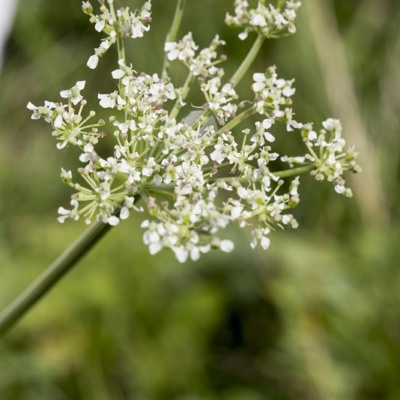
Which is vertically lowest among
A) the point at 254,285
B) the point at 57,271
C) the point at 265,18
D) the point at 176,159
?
the point at 57,271

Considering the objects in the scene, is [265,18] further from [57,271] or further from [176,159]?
[57,271]

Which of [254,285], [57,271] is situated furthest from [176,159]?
[254,285]

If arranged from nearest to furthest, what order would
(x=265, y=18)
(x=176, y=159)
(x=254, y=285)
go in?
(x=176, y=159)
(x=265, y=18)
(x=254, y=285)

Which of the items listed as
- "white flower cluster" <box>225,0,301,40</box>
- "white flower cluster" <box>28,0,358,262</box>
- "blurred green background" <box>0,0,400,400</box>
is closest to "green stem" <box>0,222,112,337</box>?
"white flower cluster" <box>28,0,358,262</box>

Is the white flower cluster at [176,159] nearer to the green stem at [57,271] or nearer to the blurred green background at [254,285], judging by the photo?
the green stem at [57,271]

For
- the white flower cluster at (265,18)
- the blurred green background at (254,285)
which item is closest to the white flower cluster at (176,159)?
the white flower cluster at (265,18)
